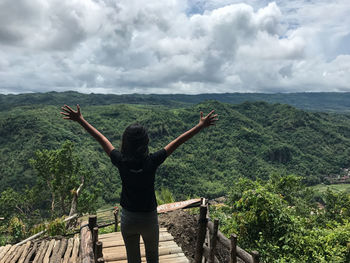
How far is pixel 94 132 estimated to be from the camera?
2.25 m

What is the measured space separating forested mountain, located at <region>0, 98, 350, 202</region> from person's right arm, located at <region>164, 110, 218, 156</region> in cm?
5883

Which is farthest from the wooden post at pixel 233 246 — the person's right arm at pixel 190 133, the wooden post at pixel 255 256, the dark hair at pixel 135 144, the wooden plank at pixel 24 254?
the wooden plank at pixel 24 254

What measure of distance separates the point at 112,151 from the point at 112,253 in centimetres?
356

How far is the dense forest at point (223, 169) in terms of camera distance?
6895 millimetres

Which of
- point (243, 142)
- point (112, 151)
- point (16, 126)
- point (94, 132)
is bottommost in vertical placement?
point (243, 142)

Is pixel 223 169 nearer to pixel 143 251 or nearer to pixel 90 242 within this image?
pixel 143 251

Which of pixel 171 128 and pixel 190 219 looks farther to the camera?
pixel 171 128

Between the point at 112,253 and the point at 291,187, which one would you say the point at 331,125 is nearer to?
the point at 291,187

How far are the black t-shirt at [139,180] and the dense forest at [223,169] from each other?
17.5 ft

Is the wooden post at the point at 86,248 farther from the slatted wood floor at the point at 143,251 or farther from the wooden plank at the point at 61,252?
the wooden plank at the point at 61,252

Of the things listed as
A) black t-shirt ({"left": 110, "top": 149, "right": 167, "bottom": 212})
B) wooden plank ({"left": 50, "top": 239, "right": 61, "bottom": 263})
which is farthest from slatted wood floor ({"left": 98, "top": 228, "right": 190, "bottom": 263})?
black t-shirt ({"left": 110, "top": 149, "right": 167, "bottom": 212})

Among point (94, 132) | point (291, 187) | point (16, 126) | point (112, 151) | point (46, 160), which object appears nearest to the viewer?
point (112, 151)

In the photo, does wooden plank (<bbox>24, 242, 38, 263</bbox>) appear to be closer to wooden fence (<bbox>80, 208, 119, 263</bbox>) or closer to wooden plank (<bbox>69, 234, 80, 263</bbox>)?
wooden plank (<bbox>69, 234, 80, 263</bbox>)

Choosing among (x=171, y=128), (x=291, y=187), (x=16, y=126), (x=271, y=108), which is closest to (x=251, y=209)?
(x=291, y=187)
